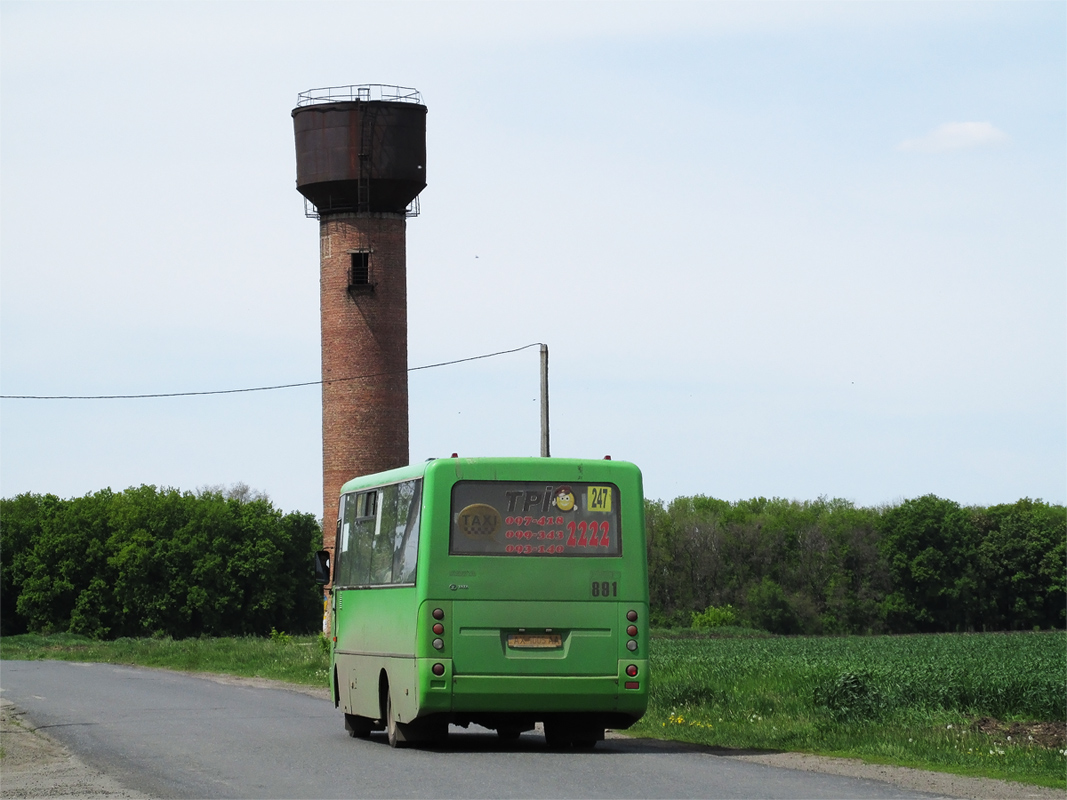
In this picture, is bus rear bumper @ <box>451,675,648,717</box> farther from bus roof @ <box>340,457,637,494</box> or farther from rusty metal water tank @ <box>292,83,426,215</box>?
rusty metal water tank @ <box>292,83,426,215</box>

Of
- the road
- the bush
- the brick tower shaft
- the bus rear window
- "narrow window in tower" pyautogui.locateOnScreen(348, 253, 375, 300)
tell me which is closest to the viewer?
the road

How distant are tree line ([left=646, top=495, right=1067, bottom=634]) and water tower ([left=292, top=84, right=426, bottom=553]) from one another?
2226 inches

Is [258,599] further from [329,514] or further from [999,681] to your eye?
[999,681]

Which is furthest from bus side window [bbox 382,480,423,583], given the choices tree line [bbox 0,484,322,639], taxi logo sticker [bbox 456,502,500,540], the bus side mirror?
tree line [bbox 0,484,322,639]

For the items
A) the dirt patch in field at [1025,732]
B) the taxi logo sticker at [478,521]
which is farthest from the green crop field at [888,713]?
the taxi logo sticker at [478,521]

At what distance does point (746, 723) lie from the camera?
788 inches

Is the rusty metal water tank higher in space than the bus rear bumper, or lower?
higher

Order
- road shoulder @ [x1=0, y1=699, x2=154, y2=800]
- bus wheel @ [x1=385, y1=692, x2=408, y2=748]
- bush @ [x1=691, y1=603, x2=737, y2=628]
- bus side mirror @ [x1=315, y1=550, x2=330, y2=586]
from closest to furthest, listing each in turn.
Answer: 1. road shoulder @ [x1=0, y1=699, x2=154, y2=800]
2. bus wheel @ [x1=385, y1=692, x2=408, y2=748]
3. bus side mirror @ [x1=315, y1=550, x2=330, y2=586]
4. bush @ [x1=691, y1=603, x2=737, y2=628]

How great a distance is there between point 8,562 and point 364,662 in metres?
79.7

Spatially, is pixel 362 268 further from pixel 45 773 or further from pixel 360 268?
pixel 45 773

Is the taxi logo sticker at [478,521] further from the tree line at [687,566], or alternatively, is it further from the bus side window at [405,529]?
the tree line at [687,566]

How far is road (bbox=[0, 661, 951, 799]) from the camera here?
42.0 ft

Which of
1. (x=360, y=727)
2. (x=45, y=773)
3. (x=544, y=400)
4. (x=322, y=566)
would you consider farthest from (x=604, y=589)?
(x=544, y=400)

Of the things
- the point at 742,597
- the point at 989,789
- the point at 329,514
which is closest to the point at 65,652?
the point at 329,514
